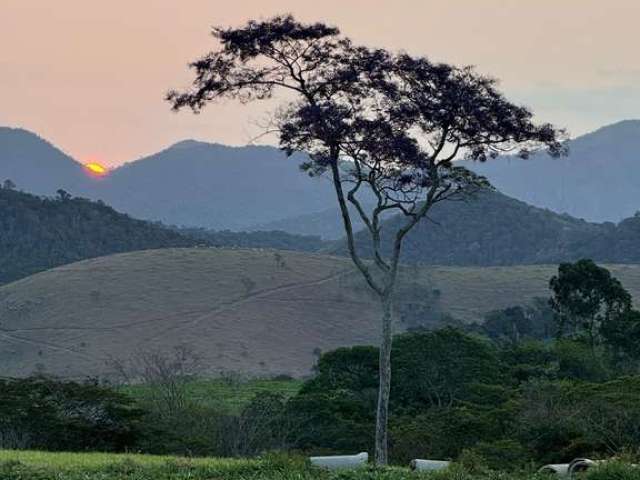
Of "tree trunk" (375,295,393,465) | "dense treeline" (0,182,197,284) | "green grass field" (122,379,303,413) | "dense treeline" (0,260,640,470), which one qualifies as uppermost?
"dense treeline" (0,182,197,284)

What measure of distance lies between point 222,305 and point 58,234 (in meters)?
50.1

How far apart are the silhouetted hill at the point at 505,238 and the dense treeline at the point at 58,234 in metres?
37.8

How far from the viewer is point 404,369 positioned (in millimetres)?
47844

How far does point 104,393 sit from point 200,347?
207 ft

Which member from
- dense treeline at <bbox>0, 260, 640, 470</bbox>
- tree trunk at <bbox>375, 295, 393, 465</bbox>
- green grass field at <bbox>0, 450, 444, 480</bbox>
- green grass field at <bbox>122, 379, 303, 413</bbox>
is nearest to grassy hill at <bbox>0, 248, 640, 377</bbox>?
green grass field at <bbox>122, 379, 303, 413</bbox>

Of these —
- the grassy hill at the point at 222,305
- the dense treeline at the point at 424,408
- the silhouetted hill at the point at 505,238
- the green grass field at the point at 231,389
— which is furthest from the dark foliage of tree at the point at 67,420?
the silhouetted hill at the point at 505,238

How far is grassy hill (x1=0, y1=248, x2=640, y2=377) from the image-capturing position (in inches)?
3607

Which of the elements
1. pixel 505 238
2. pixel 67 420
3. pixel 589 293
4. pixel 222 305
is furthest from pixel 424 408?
pixel 505 238

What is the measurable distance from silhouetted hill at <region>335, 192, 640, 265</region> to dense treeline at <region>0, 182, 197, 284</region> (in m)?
37.8

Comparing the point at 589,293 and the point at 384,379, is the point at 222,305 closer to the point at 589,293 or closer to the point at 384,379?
the point at 589,293

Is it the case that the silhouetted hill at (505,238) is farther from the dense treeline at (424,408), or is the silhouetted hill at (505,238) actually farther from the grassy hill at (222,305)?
the dense treeline at (424,408)

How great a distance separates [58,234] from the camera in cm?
14525

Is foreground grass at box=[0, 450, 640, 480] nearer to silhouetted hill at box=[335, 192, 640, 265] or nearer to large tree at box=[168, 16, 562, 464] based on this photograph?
large tree at box=[168, 16, 562, 464]

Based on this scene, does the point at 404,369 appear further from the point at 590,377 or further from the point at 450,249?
the point at 450,249
